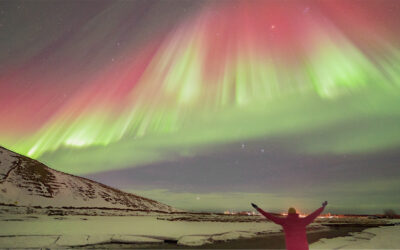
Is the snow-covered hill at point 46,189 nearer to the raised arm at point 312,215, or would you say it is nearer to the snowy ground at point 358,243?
the snowy ground at point 358,243

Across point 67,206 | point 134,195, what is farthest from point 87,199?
point 134,195

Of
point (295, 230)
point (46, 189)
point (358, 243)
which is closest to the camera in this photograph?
point (295, 230)

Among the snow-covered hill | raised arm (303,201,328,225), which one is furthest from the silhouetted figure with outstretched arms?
the snow-covered hill

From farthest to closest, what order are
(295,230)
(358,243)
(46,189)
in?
(46,189)
(358,243)
(295,230)

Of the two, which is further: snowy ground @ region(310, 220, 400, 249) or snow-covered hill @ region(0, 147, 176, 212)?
snow-covered hill @ region(0, 147, 176, 212)

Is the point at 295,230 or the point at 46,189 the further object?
the point at 46,189

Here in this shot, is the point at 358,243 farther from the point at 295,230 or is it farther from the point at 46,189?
the point at 46,189

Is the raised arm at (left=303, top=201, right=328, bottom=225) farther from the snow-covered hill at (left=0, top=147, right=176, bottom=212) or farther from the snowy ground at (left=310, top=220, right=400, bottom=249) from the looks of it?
the snow-covered hill at (left=0, top=147, right=176, bottom=212)

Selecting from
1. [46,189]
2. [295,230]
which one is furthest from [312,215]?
[46,189]

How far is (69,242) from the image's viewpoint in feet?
51.4

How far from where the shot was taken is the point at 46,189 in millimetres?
107938

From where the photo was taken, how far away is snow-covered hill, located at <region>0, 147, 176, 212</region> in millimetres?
94625

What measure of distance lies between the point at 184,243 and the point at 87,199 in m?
105

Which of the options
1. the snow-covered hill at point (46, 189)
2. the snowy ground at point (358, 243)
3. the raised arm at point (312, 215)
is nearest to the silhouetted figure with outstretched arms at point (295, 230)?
the raised arm at point (312, 215)
